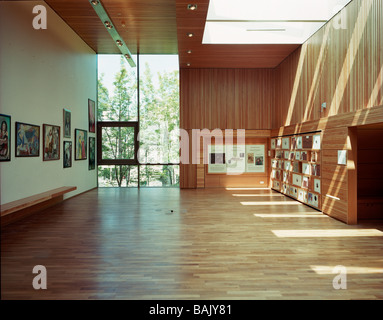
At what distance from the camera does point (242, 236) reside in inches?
243

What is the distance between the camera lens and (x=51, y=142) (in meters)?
9.31

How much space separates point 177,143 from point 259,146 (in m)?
3.79

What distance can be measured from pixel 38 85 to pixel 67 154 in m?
2.85

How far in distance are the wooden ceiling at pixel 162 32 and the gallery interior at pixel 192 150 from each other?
0.08m

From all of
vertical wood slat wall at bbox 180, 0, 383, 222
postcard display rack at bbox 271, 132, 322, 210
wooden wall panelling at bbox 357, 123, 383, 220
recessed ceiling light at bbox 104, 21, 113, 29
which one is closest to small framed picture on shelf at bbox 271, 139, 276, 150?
postcard display rack at bbox 271, 132, 322, 210

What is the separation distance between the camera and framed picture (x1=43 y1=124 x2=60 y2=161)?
8.89 m

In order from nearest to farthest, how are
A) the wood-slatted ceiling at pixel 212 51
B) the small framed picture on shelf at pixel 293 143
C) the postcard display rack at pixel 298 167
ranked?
the wood-slatted ceiling at pixel 212 51 → the postcard display rack at pixel 298 167 → the small framed picture on shelf at pixel 293 143

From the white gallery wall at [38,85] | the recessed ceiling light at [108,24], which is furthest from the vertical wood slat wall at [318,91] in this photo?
the recessed ceiling light at [108,24]

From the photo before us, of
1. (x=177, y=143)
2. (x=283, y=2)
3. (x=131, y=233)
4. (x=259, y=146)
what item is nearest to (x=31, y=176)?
(x=131, y=233)

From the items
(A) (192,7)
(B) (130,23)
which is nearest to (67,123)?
(B) (130,23)

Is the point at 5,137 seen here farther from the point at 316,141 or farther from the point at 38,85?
the point at 316,141

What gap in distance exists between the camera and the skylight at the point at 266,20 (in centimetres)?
848

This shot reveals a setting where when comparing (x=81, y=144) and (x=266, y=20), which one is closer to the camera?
(x=266, y=20)

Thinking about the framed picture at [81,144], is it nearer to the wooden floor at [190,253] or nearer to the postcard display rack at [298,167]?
the wooden floor at [190,253]
